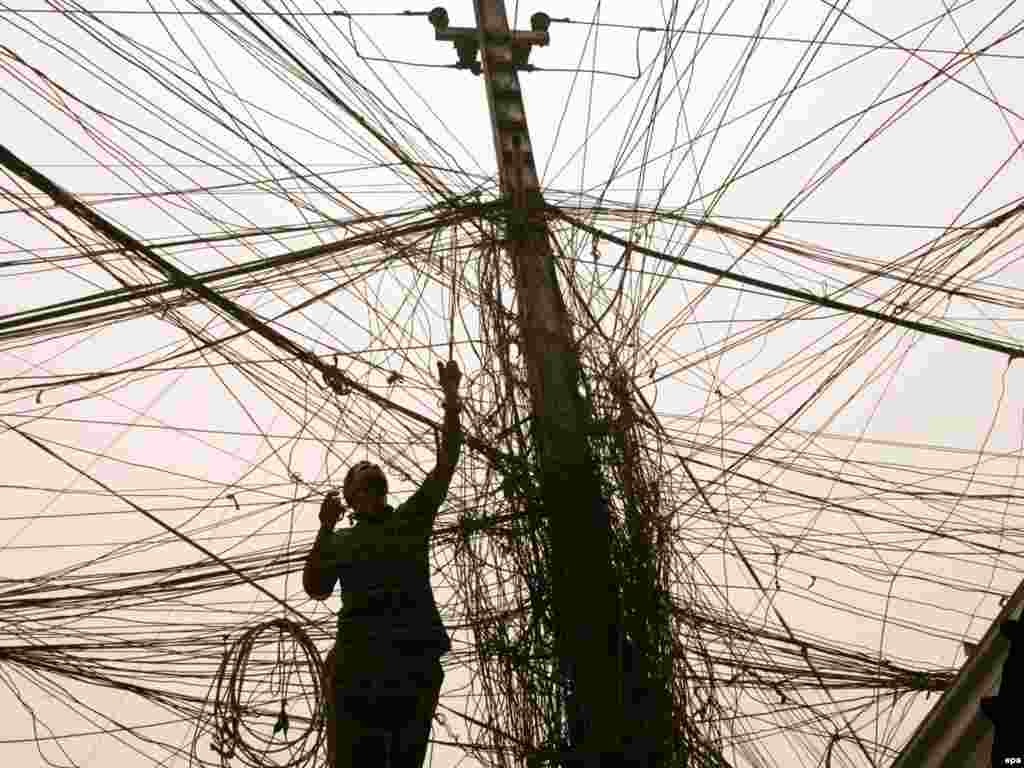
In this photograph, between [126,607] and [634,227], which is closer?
[126,607]

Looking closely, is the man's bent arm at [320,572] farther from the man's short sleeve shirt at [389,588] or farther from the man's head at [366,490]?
the man's head at [366,490]

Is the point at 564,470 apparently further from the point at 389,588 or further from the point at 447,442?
the point at 389,588

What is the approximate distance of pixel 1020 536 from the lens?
4.95 metres

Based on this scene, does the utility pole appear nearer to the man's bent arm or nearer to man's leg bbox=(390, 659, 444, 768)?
man's leg bbox=(390, 659, 444, 768)

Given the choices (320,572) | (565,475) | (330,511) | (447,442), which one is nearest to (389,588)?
(320,572)

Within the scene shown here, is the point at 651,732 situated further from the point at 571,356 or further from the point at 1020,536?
the point at 1020,536

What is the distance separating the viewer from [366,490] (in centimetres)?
442

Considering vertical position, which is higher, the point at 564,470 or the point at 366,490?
the point at 564,470

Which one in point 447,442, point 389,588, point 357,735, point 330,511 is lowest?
point 357,735

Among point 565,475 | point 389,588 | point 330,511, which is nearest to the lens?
point 389,588

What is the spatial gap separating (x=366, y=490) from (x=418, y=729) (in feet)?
3.39

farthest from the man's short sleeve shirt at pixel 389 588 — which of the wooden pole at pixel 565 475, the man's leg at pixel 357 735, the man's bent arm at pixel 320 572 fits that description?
the wooden pole at pixel 565 475

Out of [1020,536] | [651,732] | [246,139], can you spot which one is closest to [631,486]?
[651,732]

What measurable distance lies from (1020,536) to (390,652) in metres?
3.12
